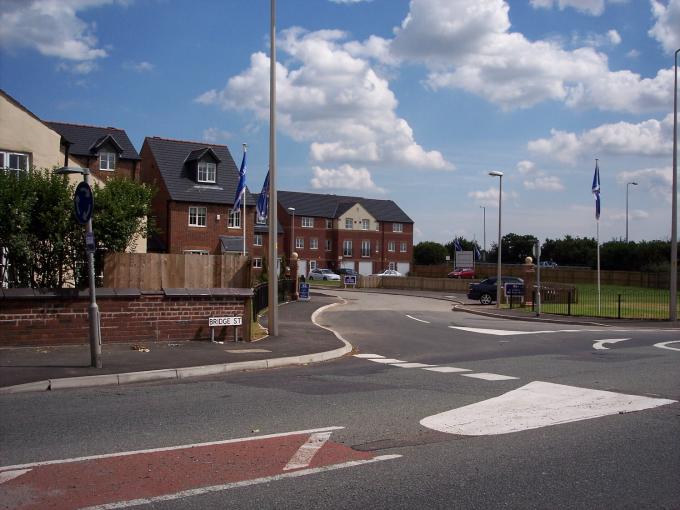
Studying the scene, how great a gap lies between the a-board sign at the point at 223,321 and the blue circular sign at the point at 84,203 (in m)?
4.67

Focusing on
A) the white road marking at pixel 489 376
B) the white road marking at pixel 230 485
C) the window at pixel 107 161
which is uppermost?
the window at pixel 107 161

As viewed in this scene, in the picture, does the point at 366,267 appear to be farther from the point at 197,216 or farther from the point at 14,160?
the point at 14,160

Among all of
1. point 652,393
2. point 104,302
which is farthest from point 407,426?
point 104,302

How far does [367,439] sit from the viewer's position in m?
7.31

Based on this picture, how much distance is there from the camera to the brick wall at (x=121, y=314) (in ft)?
45.2

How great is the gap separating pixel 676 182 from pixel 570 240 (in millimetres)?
88361

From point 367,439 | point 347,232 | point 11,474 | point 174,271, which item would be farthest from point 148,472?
point 347,232

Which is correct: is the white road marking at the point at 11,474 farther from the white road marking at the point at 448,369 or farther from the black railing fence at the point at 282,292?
the black railing fence at the point at 282,292

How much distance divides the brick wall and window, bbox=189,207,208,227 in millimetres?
32297

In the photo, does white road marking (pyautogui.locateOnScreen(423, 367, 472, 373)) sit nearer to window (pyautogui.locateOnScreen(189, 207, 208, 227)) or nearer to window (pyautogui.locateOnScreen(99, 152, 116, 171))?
window (pyautogui.locateOnScreen(99, 152, 116, 171))

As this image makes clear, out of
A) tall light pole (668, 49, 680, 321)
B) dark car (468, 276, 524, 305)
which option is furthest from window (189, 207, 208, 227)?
tall light pole (668, 49, 680, 321)

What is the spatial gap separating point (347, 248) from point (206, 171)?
157 ft

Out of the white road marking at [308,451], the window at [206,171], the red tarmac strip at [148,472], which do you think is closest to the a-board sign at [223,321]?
the white road marking at [308,451]

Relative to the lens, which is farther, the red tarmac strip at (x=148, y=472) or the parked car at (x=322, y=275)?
the parked car at (x=322, y=275)
